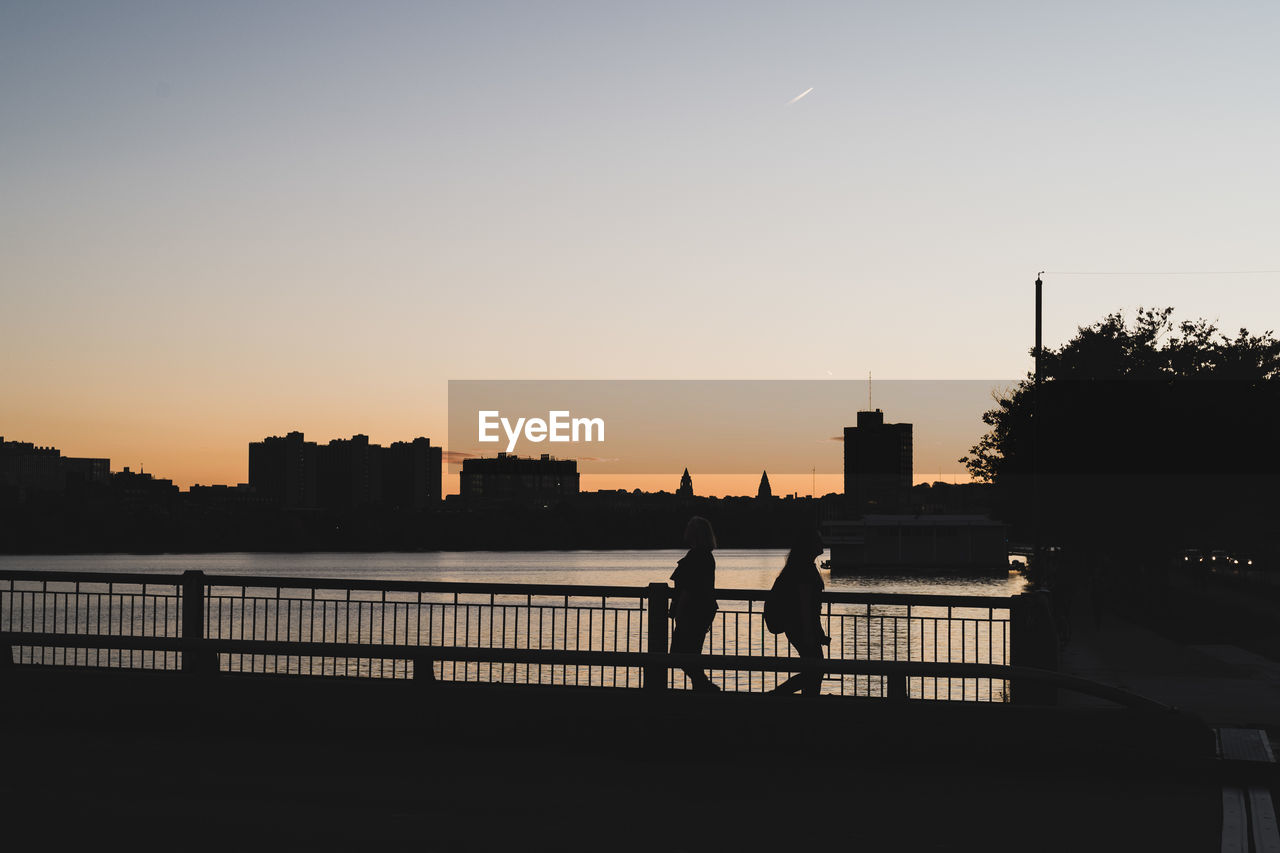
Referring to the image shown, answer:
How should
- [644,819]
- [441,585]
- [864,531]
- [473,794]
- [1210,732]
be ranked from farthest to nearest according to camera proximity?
[864,531] → [441,585] → [1210,732] → [473,794] → [644,819]

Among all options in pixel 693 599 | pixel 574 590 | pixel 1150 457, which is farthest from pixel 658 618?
pixel 1150 457

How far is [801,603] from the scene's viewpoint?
1290 cm

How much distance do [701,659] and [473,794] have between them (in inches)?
99.1

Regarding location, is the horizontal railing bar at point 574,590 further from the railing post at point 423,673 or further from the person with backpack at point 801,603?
the railing post at point 423,673

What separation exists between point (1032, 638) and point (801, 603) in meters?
2.18

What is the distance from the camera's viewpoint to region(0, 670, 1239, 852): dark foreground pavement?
8.51 metres

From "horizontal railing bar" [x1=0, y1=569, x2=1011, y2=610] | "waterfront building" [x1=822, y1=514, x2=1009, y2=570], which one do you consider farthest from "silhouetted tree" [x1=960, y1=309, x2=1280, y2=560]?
"waterfront building" [x1=822, y1=514, x2=1009, y2=570]

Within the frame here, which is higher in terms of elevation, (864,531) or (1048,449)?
(1048,449)

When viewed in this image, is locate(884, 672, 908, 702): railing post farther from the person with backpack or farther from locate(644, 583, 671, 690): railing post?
locate(644, 583, 671, 690): railing post

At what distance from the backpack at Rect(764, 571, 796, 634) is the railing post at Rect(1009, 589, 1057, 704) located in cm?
202

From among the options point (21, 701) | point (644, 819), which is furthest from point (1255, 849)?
point (21, 701)

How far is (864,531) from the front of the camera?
188 m

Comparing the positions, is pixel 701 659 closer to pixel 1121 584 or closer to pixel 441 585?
pixel 441 585

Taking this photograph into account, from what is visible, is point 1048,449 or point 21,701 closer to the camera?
point 21,701
